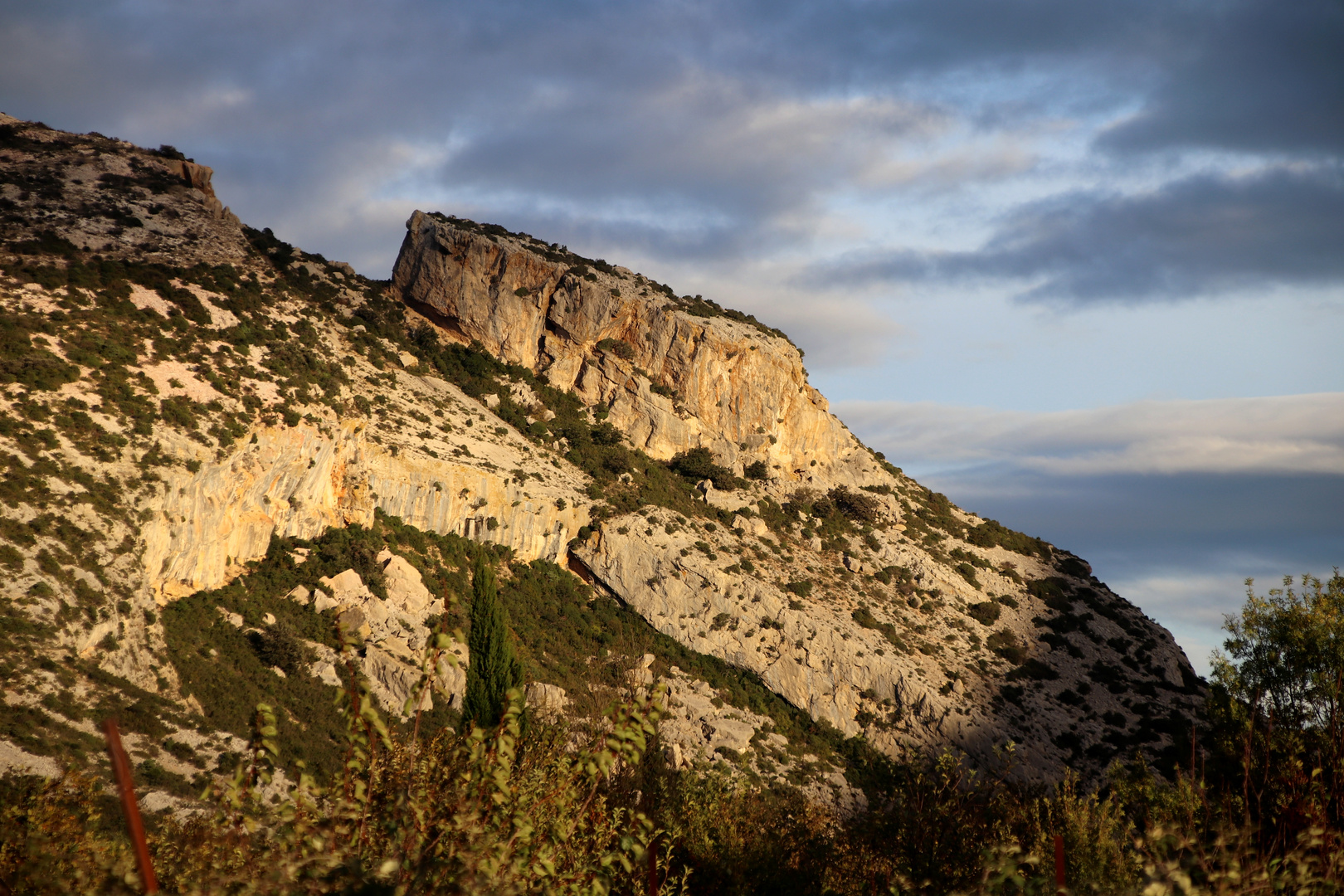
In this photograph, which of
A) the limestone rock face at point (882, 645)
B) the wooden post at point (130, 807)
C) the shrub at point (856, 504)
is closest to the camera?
the wooden post at point (130, 807)

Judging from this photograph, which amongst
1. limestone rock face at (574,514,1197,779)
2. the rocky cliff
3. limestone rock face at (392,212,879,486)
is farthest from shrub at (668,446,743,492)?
limestone rock face at (574,514,1197,779)

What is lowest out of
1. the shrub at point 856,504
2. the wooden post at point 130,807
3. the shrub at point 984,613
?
the wooden post at point 130,807

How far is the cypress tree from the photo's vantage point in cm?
2838

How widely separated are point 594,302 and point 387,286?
60.3 ft

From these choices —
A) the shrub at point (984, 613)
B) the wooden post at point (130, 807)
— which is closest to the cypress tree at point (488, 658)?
the wooden post at point (130, 807)

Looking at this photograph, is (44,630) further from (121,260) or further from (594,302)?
(594,302)

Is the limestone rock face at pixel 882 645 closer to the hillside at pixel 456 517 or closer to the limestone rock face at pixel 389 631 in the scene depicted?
the hillside at pixel 456 517

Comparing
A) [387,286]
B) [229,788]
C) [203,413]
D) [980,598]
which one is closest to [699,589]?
[980,598]

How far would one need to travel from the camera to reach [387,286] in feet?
218

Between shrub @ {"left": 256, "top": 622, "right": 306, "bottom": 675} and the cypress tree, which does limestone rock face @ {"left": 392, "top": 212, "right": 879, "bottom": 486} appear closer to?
the cypress tree

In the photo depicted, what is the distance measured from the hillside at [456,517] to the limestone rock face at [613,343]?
0.81 ft

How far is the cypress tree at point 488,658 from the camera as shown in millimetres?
28375

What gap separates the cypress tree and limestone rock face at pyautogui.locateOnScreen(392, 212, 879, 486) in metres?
31.1

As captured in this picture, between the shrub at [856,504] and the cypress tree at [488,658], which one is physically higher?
the shrub at [856,504]
